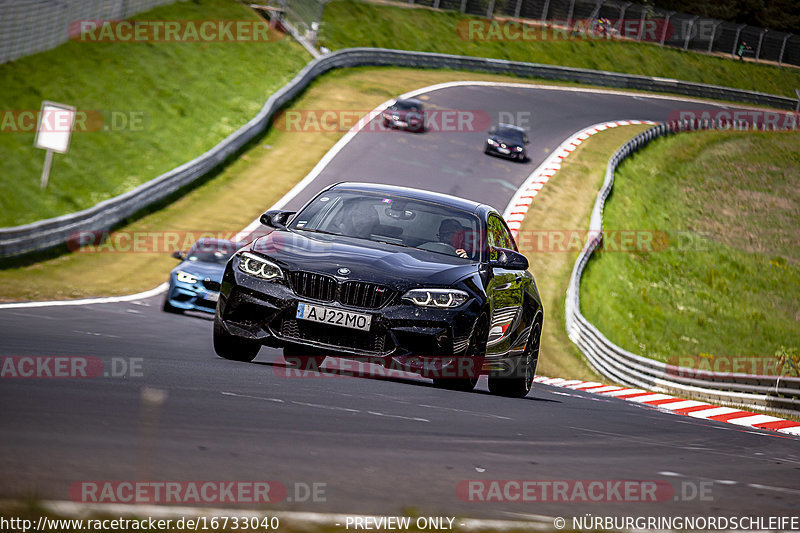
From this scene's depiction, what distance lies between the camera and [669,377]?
68.4 feet

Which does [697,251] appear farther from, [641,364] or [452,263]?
[452,263]

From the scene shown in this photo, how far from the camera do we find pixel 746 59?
3002 inches

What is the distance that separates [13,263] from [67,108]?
4167 millimetres

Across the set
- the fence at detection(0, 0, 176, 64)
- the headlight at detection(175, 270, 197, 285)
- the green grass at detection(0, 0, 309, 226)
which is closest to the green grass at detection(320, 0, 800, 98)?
the green grass at detection(0, 0, 309, 226)

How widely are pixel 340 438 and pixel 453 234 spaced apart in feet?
11.6

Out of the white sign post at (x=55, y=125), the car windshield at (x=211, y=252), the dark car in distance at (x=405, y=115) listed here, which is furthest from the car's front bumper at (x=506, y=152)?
the car windshield at (x=211, y=252)

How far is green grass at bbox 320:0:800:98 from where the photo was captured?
55094 millimetres

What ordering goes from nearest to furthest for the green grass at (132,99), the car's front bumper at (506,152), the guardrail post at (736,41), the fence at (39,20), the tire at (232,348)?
the tire at (232,348)
the green grass at (132,99)
the fence at (39,20)
the car's front bumper at (506,152)
the guardrail post at (736,41)

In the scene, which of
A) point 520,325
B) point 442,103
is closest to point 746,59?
point 442,103

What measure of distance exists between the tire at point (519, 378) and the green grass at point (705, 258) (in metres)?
16.4

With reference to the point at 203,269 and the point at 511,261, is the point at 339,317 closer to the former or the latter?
the point at 511,261

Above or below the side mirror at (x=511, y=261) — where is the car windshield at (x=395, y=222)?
above

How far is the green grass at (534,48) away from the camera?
5509 centimetres

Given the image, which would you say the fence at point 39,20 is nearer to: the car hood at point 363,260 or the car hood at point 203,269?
the car hood at point 203,269
